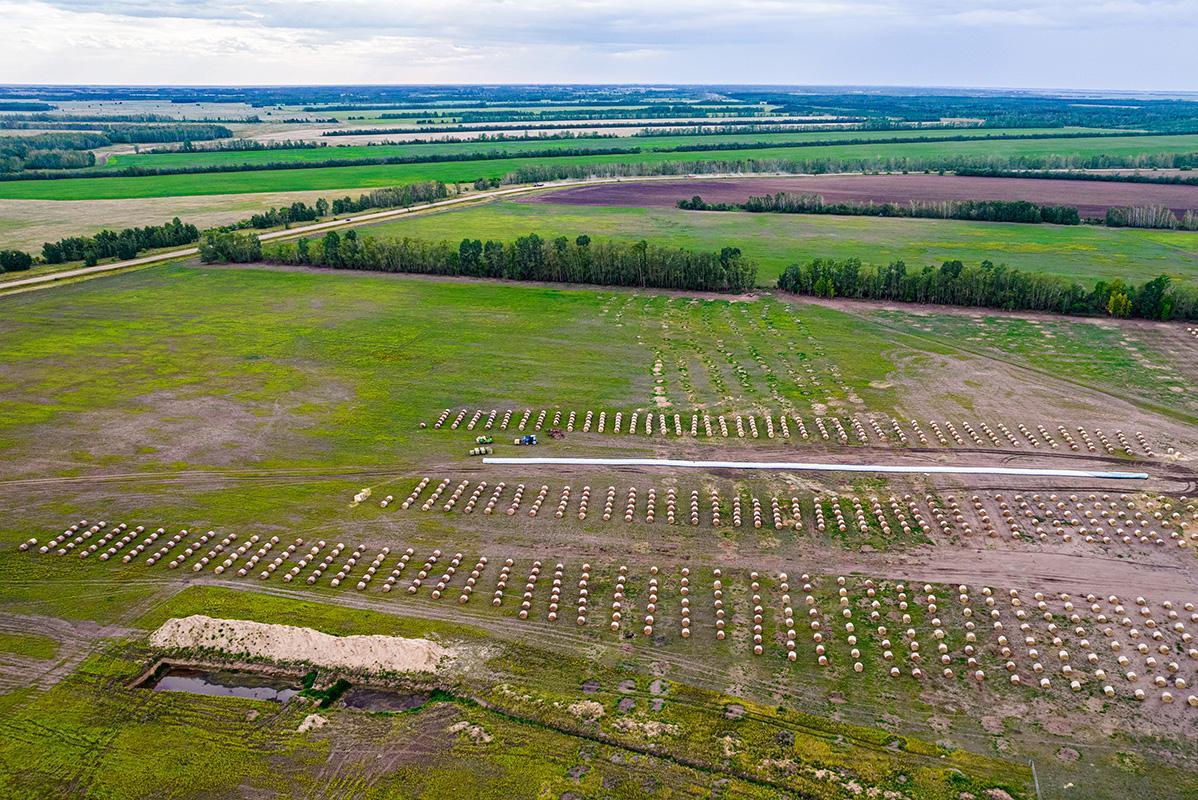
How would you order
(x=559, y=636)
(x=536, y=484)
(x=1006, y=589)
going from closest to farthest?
(x=559, y=636), (x=1006, y=589), (x=536, y=484)

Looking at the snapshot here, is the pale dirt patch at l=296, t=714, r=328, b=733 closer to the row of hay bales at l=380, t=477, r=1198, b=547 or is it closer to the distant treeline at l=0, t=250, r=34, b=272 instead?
the row of hay bales at l=380, t=477, r=1198, b=547

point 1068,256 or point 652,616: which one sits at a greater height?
point 1068,256

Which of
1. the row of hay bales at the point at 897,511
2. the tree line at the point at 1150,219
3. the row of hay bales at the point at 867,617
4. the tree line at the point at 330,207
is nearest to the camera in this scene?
the row of hay bales at the point at 867,617

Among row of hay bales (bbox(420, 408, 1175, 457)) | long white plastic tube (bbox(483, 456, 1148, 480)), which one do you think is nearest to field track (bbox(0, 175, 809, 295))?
row of hay bales (bbox(420, 408, 1175, 457))

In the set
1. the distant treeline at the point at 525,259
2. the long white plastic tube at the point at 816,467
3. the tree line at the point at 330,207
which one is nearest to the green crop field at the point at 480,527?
the long white plastic tube at the point at 816,467

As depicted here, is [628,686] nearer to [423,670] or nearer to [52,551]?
[423,670]

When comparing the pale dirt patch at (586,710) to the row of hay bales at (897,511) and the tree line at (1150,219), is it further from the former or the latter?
the tree line at (1150,219)

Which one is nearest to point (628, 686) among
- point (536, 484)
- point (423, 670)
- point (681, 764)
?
point (681, 764)
